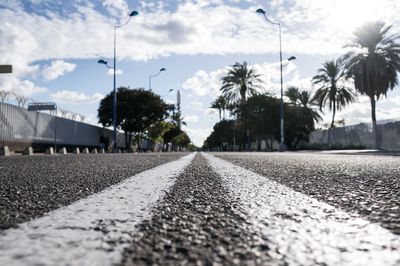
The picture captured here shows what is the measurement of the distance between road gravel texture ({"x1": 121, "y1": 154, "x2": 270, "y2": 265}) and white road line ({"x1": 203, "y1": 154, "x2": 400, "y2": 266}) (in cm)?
6

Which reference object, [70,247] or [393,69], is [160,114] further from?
[70,247]

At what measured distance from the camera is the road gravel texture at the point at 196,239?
1107 millimetres

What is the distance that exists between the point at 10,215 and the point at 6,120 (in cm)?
2355

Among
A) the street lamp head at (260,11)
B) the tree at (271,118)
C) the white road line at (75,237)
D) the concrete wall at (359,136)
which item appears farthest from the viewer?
the tree at (271,118)

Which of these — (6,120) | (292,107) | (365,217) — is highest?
(292,107)

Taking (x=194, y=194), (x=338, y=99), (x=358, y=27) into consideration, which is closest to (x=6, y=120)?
(x=194, y=194)

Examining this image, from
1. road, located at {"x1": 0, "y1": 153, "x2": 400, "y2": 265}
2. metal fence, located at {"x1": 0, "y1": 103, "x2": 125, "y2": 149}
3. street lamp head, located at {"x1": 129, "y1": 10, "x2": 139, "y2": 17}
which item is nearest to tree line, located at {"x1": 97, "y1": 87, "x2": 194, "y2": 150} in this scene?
metal fence, located at {"x1": 0, "y1": 103, "x2": 125, "y2": 149}

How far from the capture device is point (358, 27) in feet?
125

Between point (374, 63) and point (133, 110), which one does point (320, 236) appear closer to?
point (374, 63)

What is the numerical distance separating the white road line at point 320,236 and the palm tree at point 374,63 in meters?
36.1

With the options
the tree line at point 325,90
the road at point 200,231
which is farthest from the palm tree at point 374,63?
the road at point 200,231

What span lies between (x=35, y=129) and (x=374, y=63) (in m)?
27.7

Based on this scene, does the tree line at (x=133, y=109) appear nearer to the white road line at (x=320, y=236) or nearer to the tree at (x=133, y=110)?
the tree at (x=133, y=110)

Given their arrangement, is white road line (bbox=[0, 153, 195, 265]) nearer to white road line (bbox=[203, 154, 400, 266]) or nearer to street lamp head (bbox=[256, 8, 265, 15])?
white road line (bbox=[203, 154, 400, 266])
